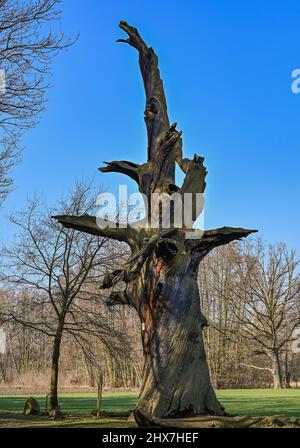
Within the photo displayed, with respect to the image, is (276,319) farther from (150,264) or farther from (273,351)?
(150,264)

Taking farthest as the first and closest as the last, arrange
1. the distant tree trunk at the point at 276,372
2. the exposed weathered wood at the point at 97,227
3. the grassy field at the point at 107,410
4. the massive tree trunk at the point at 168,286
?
1. the distant tree trunk at the point at 276,372
2. the exposed weathered wood at the point at 97,227
3. the grassy field at the point at 107,410
4. the massive tree trunk at the point at 168,286

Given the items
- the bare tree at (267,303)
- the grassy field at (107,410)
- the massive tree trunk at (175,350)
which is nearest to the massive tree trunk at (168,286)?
the massive tree trunk at (175,350)

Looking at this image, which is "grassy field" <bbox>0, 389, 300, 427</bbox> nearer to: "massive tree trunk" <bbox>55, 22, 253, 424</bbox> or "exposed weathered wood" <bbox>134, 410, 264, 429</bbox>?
"massive tree trunk" <bbox>55, 22, 253, 424</bbox>

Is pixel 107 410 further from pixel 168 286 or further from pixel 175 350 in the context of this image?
pixel 168 286

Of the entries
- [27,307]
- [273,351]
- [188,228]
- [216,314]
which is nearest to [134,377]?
[216,314]

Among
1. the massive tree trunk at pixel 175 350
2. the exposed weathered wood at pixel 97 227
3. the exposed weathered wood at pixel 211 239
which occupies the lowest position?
the massive tree trunk at pixel 175 350

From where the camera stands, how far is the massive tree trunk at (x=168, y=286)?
11.5 metres

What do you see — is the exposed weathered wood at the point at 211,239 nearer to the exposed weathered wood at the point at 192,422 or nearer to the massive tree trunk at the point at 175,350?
the massive tree trunk at the point at 175,350

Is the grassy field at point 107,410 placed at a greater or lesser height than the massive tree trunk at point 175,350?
lesser

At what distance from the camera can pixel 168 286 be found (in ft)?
39.3

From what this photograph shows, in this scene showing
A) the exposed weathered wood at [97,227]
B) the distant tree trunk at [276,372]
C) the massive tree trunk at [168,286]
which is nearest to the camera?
the massive tree trunk at [168,286]

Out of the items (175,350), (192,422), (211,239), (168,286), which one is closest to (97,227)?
(168,286)

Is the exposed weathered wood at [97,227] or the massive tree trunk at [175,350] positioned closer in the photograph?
the massive tree trunk at [175,350]
